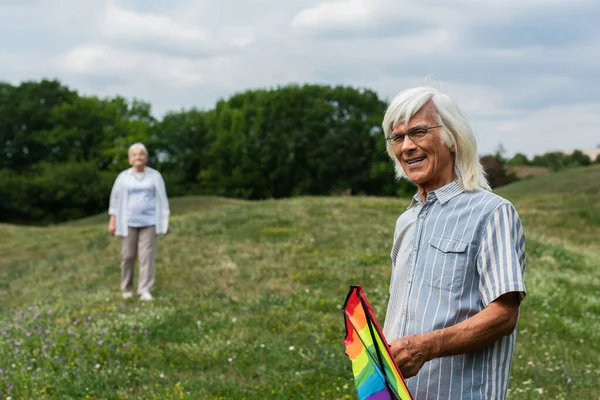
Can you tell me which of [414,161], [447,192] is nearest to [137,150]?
[414,161]

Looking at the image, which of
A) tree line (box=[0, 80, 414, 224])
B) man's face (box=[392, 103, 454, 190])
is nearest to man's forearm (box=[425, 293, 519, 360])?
man's face (box=[392, 103, 454, 190])

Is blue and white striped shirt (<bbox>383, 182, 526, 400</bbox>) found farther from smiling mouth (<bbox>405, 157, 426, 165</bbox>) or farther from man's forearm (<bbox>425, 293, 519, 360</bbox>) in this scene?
smiling mouth (<bbox>405, 157, 426, 165</bbox>)

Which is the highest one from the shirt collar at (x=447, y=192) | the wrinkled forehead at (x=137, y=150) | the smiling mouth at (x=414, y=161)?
the wrinkled forehead at (x=137, y=150)

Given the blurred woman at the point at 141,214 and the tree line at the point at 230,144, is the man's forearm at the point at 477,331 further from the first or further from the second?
the tree line at the point at 230,144

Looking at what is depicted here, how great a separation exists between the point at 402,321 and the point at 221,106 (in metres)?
84.0

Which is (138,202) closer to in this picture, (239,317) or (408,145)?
(239,317)

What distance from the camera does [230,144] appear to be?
3066 inches

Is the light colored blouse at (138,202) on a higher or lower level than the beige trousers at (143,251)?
higher

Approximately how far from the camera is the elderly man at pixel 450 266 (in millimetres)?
2900

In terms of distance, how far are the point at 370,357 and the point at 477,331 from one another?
440mm

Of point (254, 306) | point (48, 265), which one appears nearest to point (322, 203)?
point (48, 265)

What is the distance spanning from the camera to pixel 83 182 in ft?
225

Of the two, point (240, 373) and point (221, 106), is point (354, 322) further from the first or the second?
point (221, 106)

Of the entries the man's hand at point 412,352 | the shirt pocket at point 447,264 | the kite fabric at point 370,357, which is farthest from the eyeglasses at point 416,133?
the man's hand at point 412,352
